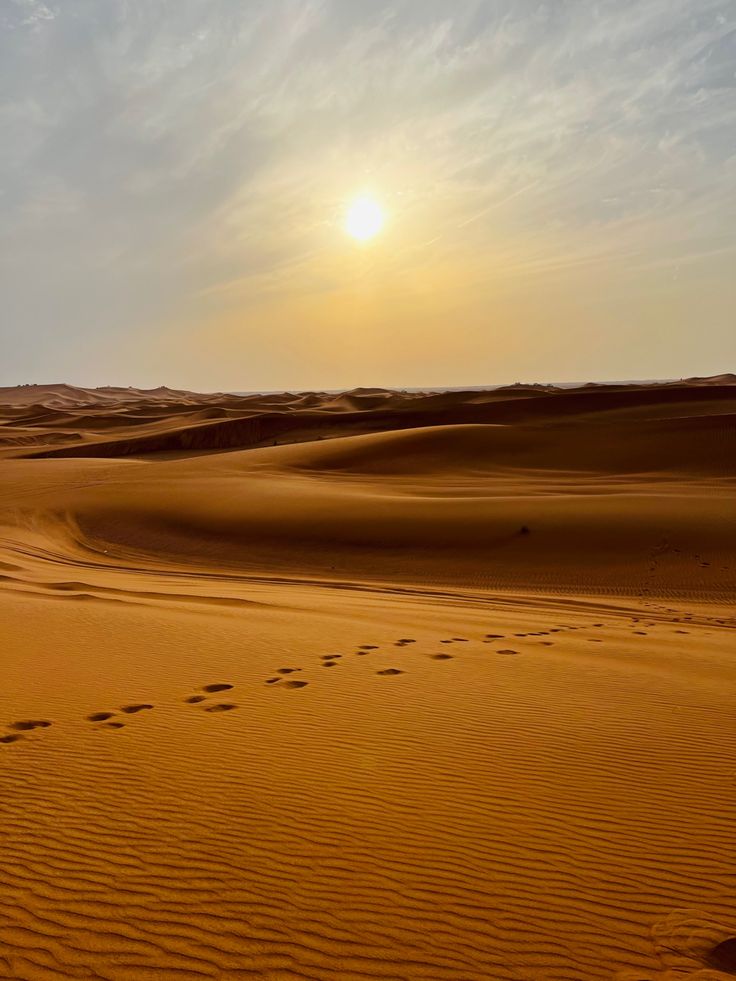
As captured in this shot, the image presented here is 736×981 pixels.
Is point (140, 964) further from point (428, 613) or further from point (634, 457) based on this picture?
point (634, 457)

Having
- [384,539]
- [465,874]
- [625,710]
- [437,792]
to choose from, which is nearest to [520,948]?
[465,874]

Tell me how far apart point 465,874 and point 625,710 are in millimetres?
3409

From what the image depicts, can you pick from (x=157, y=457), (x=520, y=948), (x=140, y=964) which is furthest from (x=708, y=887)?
(x=157, y=457)

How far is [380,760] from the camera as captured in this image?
5238 mm

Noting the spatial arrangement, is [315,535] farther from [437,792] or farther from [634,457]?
[634,457]

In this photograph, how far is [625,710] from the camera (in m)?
6.54

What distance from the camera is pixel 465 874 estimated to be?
3.71 metres

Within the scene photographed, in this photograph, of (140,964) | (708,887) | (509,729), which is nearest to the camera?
(140,964)

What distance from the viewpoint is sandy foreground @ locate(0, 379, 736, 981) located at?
321 cm

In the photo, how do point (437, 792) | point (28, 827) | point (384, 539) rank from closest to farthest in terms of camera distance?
point (28, 827) < point (437, 792) < point (384, 539)

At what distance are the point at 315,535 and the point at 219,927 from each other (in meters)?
15.3

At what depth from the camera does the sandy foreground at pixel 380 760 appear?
321 cm

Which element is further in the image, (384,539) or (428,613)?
(384,539)

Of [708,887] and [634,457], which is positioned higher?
[634,457]
